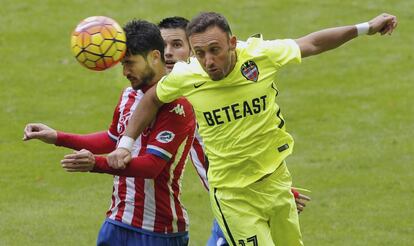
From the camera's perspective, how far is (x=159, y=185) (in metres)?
8.30

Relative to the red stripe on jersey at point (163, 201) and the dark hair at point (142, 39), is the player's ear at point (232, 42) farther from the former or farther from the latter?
the red stripe on jersey at point (163, 201)

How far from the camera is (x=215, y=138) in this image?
8.40m

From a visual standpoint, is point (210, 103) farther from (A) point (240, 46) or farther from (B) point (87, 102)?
(B) point (87, 102)

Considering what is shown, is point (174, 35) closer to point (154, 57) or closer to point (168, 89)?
point (154, 57)

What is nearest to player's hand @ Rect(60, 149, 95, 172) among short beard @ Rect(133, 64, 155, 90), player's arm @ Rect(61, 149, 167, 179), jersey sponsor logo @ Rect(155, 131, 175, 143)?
player's arm @ Rect(61, 149, 167, 179)

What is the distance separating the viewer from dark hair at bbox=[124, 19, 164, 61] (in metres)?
8.19

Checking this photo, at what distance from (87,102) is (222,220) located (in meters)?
11.1

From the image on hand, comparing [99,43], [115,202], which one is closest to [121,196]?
[115,202]

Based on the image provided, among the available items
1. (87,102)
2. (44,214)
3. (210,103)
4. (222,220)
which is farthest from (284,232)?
(87,102)

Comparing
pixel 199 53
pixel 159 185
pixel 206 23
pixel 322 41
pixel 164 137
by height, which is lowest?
pixel 159 185

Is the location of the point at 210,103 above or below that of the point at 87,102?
above

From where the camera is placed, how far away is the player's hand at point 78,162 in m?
7.47

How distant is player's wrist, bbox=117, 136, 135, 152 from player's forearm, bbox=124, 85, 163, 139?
0.10ft

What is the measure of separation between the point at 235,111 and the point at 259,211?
0.85 metres
